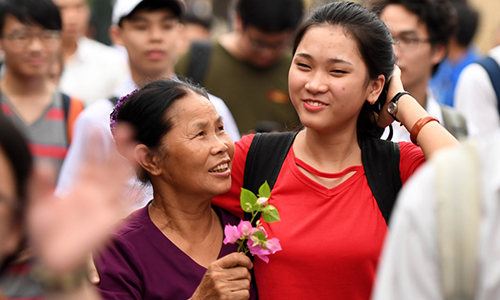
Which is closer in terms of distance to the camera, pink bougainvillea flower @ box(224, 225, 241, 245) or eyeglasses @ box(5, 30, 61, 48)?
pink bougainvillea flower @ box(224, 225, 241, 245)

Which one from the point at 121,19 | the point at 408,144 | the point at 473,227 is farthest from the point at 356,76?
the point at 121,19

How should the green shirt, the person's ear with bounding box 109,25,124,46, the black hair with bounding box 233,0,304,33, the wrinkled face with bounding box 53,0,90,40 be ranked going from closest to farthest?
the person's ear with bounding box 109,25,124,46, the black hair with bounding box 233,0,304,33, the green shirt, the wrinkled face with bounding box 53,0,90,40

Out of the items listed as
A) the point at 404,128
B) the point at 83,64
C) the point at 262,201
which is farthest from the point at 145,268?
the point at 83,64

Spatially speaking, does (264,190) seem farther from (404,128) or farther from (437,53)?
(437,53)

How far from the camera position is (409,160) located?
2.70 metres

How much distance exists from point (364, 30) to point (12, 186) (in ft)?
5.42

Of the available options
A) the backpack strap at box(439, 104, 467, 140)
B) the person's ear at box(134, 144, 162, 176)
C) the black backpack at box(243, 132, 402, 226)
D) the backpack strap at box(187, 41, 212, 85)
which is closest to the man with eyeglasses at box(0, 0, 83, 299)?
the backpack strap at box(187, 41, 212, 85)

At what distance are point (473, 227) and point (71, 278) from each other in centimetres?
96

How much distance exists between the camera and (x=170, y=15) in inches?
180

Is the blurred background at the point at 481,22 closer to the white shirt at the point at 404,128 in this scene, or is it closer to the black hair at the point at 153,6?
the black hair at the point at 153,6

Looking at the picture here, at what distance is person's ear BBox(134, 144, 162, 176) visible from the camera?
2863 millimetres

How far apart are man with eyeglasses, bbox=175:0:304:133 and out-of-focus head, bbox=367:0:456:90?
86 cm

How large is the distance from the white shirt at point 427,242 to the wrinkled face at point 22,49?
3.34m

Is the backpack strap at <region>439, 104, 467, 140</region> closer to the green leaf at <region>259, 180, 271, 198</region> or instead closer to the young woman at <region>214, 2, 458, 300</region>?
the young woman at <region>214, 2, 458, 300</region>
